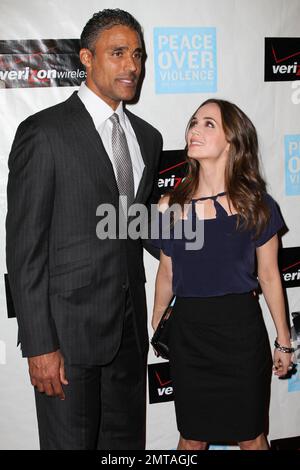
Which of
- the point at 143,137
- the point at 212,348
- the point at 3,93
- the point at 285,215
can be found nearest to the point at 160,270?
the point at 212,348

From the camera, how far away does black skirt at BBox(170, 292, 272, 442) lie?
6.86 feet

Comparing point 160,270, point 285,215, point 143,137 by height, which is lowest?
point 160,270

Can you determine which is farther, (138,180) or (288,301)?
(288,301)

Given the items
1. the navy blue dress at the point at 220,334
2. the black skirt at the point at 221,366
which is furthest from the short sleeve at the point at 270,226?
the black skirt at the point at 221,366

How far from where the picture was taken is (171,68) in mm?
2510

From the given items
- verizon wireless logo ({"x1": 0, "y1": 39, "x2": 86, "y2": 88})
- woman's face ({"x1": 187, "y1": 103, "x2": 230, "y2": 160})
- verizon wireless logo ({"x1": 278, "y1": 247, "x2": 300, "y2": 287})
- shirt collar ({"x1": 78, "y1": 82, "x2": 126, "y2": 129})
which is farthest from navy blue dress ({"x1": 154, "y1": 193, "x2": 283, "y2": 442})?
verizon wireless logo ({"x1": 0, "y1": 39, "x2": 86, "y2": 88})

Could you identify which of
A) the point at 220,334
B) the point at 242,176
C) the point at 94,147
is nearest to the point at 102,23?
the point at 94,147

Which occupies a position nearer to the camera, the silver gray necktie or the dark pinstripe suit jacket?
the dark pinstripe suit jacket

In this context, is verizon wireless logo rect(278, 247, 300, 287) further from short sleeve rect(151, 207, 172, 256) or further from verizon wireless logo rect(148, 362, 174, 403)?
short sleeve rect(151, 207, 172, 256)

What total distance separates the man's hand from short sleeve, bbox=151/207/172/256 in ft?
2.05

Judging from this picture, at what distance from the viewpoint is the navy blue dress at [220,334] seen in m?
2.06

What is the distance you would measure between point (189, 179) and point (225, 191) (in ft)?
0.65

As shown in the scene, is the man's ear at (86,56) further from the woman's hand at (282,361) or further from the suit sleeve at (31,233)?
the woman's hand at (282,361)

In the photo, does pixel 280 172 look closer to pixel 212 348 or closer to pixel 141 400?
pixel 212 348
